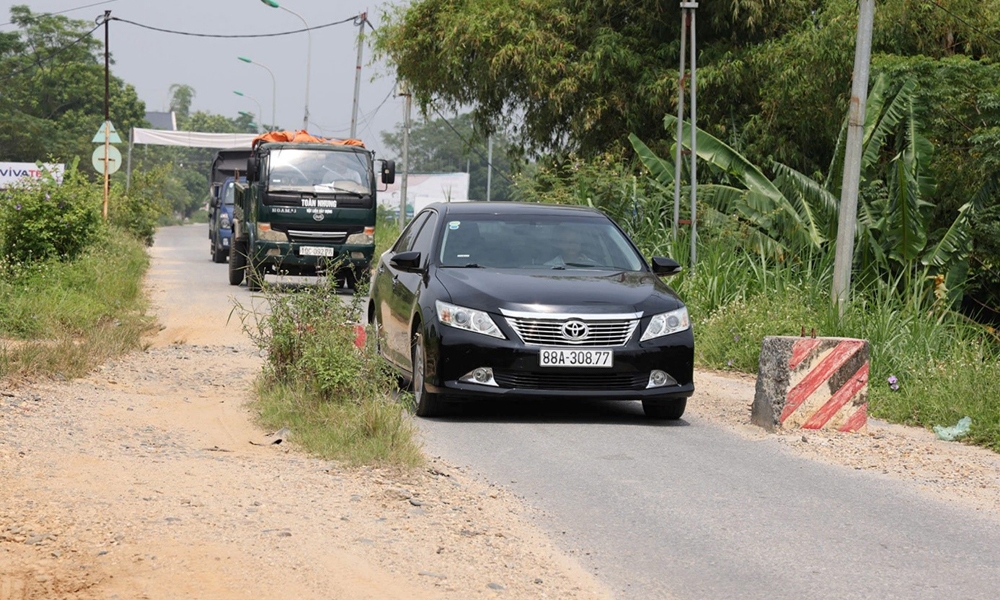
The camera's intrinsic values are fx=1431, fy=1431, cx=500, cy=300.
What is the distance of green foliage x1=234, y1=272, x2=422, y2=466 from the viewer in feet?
27.8

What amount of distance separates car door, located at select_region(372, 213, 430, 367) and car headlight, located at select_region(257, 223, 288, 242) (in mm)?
11177

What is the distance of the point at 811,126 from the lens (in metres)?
25.7

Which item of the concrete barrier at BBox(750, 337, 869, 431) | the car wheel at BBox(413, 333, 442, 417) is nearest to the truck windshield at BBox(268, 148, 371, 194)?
the car wheel at BBox(413, 333, 442, 417)

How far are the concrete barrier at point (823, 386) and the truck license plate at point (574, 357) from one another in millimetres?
1200

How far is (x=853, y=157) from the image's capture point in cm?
1484

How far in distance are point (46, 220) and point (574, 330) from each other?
500 inches

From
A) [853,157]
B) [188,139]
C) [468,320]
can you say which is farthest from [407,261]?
[188,139]

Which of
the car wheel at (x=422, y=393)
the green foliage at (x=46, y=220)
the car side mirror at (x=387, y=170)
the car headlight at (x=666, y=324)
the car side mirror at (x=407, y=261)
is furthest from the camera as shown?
the car side mirror at (x=387, y=170)

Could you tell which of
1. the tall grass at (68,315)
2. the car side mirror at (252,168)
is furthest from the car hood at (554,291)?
the car side mirror at (252,168)

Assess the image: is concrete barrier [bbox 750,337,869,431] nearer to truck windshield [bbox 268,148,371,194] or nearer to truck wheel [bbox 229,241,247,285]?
truck windshield [bbox 268,148,371,194]

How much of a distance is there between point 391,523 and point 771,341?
4501 mm

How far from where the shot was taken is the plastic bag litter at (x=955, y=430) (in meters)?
10.4

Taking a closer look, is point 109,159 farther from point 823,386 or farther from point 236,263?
point 823,386

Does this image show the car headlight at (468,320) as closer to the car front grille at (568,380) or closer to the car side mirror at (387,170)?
the car front grille at (568,380)
